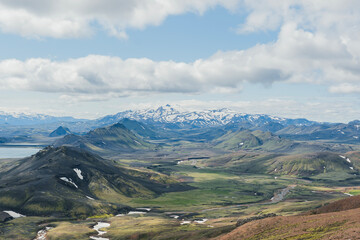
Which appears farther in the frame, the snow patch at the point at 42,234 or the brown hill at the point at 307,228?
the snow patch at the point at 42,234

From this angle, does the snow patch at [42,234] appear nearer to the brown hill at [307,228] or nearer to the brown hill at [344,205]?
the brown hill at [307,228]

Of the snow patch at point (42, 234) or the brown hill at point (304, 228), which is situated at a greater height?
the brown hill at point (304, 228)

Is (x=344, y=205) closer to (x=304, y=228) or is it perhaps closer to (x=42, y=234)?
(x=304, y=228)

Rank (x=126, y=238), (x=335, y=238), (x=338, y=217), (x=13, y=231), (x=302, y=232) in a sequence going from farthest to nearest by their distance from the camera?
(x=13, y=231)
(x=126, y=238)
(x=338, y=217)
(x=302, y=232)
(x=335, y=238)

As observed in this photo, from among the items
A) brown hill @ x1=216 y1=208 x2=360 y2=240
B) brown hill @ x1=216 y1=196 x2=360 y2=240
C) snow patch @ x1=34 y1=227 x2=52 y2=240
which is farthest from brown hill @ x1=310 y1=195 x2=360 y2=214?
snow patch @ x1=34 y1=227 x2=52 y2=240

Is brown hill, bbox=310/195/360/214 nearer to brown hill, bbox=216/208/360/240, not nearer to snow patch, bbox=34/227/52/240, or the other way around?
brown hill, bbox=216/208/360/240

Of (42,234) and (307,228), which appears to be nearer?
(307,228)

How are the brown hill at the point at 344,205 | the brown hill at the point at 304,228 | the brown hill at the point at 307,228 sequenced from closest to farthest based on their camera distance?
1. the brown hill at the point at 304,228
2. the brown hill at the point at 307,228
3. the brown hill at the point at 344,205

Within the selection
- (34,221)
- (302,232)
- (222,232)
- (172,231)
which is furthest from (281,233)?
(34,221)

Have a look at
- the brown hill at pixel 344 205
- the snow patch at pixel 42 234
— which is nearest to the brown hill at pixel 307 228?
the brown hill at pixel 344 205

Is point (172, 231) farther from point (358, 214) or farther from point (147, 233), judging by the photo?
point (358, 214)

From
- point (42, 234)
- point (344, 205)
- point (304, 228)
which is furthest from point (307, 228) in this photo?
point (42, 234)
